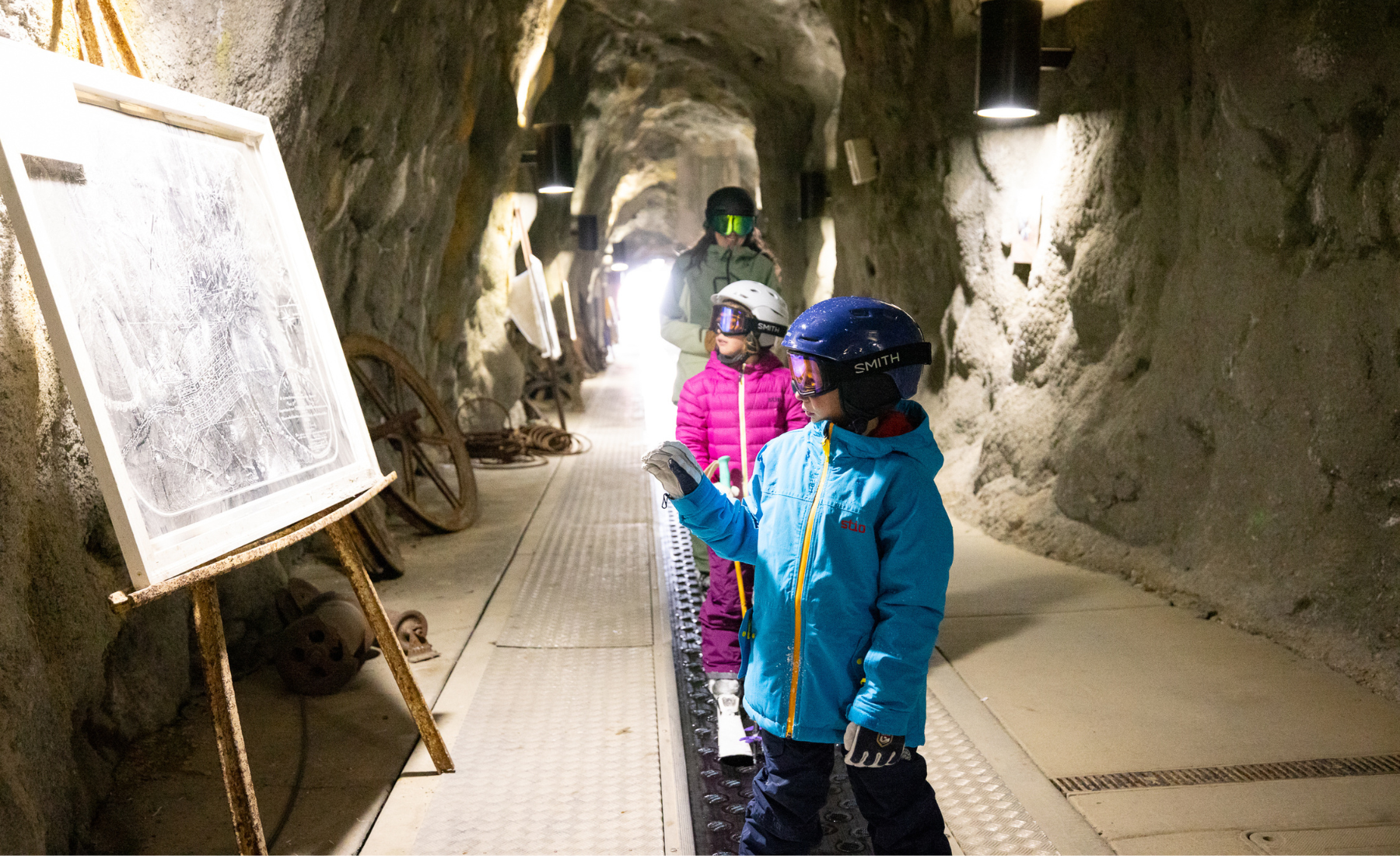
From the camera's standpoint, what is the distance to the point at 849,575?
2.02 m

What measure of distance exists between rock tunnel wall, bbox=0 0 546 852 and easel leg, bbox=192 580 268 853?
0.46 m

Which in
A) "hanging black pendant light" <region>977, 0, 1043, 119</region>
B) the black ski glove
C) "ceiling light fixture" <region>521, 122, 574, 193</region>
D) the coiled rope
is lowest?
the coiled rope

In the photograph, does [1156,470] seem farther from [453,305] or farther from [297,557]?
[453,305]

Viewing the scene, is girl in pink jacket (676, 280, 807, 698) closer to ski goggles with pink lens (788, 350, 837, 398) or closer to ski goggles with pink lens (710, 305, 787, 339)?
ski goggles with pink lens (710, 305, 787, 339)

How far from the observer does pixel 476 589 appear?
480 centimetres

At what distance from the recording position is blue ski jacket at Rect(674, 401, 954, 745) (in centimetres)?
196

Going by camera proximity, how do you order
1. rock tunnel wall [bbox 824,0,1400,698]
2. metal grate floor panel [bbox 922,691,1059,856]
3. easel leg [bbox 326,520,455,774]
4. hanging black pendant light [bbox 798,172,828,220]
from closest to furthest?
metal grate floor panel [bbox 922,691,1059,856] → easel leg [bbox 326,520,455,774] → rock tunnel wall [bbox 824,0,1400,698] → hanging black pendant light [bbox 798,172,828,220]

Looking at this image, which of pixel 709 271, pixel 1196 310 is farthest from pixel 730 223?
pixel 1196 310

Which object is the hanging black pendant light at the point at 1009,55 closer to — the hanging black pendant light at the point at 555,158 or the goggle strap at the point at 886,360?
the goggle strap at the point at 886,360

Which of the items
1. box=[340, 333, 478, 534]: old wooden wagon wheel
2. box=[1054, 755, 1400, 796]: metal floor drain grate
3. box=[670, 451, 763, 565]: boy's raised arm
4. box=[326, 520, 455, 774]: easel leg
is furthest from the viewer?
box=[340, 333, 478, 534]: old wooden wagon wheel

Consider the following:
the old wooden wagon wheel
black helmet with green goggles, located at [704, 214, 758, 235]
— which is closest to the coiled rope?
the old wooden wagon wheel

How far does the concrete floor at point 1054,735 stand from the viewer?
103 inches

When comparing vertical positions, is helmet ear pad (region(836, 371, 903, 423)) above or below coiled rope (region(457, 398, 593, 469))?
above

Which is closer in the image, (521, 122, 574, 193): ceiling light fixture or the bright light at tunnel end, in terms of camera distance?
the bright light at tunnel end
